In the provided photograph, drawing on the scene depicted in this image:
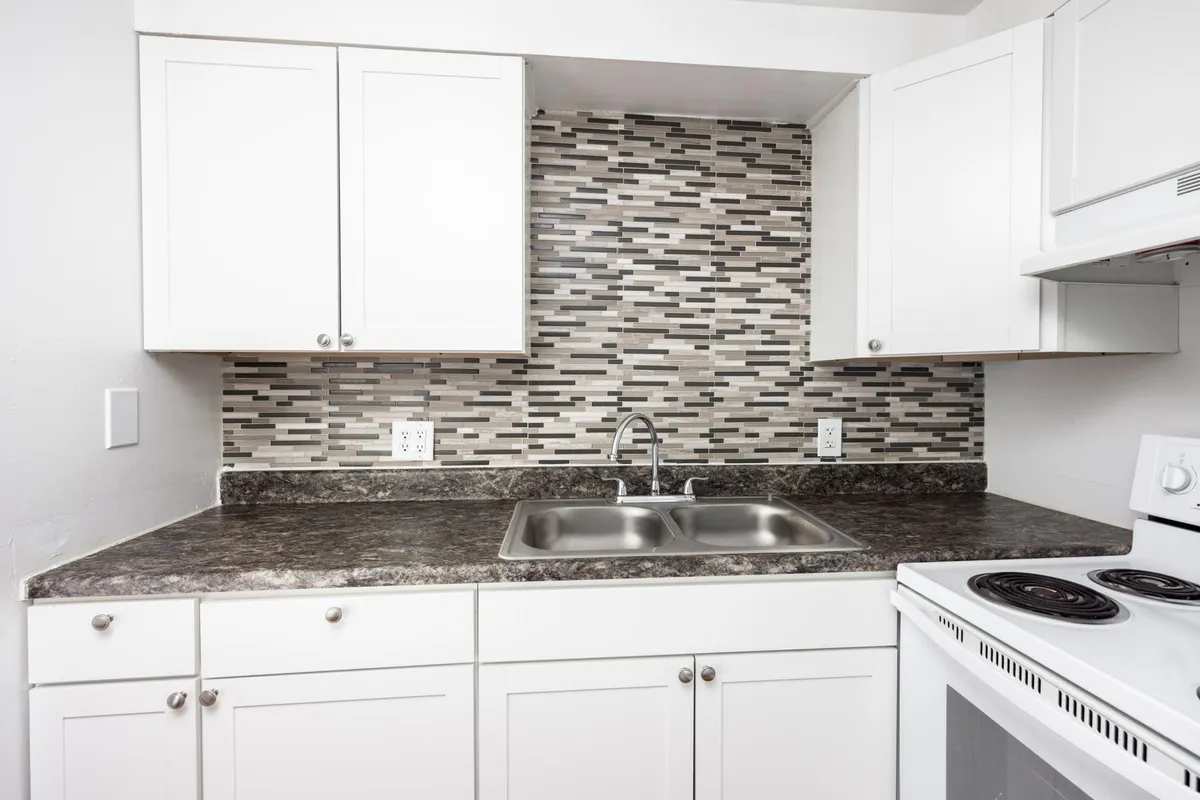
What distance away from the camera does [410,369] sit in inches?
68.2

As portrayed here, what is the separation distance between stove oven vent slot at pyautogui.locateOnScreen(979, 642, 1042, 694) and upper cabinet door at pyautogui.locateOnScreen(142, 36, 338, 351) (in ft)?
5.06

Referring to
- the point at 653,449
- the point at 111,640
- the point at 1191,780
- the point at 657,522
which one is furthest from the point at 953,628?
Answer: the point at 111,640

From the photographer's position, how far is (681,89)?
1645mm

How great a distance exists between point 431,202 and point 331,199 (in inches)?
9.7

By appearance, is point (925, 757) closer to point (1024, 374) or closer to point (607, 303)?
A: point (1024, 374)

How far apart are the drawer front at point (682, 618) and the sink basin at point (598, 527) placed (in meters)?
0.40

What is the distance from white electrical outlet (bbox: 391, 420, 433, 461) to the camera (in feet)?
5.64

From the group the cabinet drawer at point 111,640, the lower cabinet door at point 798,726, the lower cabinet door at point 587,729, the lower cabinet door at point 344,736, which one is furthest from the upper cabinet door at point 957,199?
the cabinet drawer at point 111,640

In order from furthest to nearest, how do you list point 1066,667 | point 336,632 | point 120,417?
point 120,417, point 336,632, point 1066,667

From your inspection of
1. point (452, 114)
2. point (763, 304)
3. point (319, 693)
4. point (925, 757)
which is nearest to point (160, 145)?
point (452, 114)

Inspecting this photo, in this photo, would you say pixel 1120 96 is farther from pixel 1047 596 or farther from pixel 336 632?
pixel 336 632

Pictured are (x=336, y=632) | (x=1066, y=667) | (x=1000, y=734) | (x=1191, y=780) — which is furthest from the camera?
(x=336, y=632)

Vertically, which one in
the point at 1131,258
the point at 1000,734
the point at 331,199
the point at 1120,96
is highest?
the point at 1120,96

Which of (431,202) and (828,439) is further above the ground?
(431,202)
